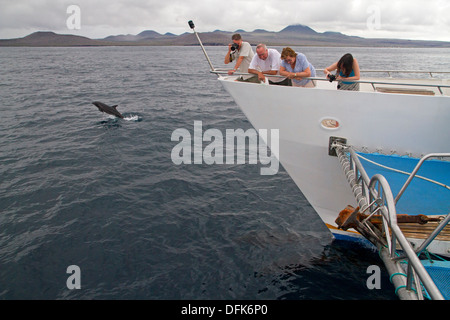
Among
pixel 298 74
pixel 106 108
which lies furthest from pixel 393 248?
pixel 106 108

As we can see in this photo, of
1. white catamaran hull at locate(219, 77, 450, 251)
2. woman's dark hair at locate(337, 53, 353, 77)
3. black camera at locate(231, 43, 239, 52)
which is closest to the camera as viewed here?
white catamaran hull at locate(219, 77, 450, 251)

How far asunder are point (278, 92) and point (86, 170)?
29.1 feet

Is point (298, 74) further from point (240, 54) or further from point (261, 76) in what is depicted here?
point (240, 54)

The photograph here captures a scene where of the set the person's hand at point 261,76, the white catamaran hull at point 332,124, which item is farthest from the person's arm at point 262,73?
the white catamaran hull at point 332,124

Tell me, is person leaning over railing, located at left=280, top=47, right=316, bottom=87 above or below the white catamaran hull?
above

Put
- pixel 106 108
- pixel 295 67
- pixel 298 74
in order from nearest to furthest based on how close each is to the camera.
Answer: pixel 298 74
pixel 295 67
pixel 106 108

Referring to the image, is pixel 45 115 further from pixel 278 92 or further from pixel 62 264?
pixel 278 92

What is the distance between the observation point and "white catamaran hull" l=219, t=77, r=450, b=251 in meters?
6.54

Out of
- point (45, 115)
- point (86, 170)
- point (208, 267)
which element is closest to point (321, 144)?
point (208, 267)

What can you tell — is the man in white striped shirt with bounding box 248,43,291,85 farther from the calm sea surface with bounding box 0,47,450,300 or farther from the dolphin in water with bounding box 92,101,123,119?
A: the dolphin in water with bounding box 92,101,123,119

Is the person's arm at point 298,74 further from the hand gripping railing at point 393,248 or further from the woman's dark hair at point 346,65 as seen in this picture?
the hand gripping railing at point 393,248

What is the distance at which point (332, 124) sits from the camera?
7.16m

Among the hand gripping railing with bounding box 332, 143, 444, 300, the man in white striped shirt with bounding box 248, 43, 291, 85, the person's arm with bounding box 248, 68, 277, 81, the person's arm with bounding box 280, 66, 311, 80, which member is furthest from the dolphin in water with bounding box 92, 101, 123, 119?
the hand gripping railing with bounding box 332, 143, 444, 300
